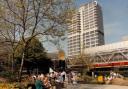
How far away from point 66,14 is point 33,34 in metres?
3.02

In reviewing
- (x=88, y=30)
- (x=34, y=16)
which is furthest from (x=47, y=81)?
(x=88, y=30)

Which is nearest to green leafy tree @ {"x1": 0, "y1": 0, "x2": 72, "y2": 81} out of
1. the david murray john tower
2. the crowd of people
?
the crowd of people

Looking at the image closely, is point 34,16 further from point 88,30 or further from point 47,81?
point 88,30

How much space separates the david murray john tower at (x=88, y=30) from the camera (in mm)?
172125

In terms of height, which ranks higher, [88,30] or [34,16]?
[88,30]

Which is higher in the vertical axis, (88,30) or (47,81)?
(88,30)

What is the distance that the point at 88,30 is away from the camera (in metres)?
183

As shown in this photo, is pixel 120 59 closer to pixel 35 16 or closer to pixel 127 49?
pixel 127 49

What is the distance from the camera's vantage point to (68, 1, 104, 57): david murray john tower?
172m

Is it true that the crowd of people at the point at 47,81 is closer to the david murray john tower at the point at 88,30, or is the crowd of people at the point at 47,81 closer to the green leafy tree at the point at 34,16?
the green leafy tree at the point at 34,16

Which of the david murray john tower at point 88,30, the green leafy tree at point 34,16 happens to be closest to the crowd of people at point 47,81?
the green leafy tree at point 34,16

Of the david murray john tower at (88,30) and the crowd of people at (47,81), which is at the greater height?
the david murray john tower at (88,30)

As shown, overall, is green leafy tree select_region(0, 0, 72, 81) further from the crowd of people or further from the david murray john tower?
the david murray john tower

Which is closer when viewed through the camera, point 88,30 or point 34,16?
point 34,16
